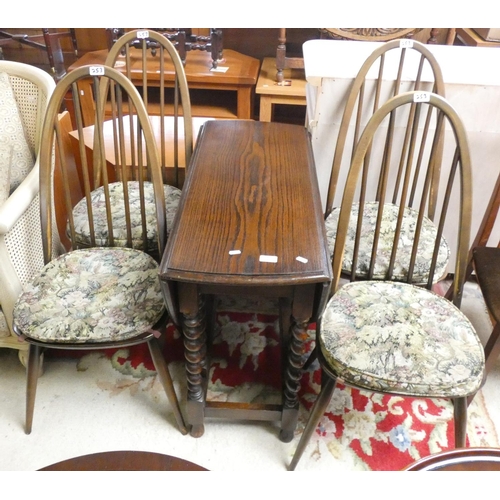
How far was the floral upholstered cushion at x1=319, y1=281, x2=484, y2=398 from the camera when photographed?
943mm

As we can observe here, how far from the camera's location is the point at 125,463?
72 cm

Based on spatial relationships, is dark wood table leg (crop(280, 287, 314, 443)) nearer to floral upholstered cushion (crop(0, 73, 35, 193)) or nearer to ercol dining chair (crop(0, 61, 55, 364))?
ercol dining chair (crop(0, 61, 55, 364))

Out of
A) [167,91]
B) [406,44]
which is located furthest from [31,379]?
[167,91]

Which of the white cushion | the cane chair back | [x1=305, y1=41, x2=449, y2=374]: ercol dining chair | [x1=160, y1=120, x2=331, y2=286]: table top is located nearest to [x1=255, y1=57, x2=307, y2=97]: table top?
the cane chair back

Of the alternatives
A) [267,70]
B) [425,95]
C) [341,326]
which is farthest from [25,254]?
[267,70]

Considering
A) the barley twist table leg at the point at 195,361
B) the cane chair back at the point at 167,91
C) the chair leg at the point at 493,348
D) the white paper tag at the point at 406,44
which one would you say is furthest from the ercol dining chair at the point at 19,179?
the chair leg at the point at 493,348

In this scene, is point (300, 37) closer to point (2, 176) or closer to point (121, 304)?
point (2, 176)

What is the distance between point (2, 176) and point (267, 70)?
1648 millimetres

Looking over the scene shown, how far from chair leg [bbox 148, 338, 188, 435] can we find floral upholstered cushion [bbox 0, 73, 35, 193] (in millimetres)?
744

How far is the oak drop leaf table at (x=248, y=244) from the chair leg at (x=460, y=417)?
41 cm

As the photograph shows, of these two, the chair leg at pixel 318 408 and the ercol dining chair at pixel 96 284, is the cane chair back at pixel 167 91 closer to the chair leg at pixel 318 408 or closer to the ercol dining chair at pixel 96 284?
the ercol dining chair at pixel 96 284

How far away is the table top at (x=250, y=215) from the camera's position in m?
0.90

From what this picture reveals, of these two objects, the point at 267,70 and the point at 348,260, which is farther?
the point at 267,70

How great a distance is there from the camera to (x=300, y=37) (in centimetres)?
246
